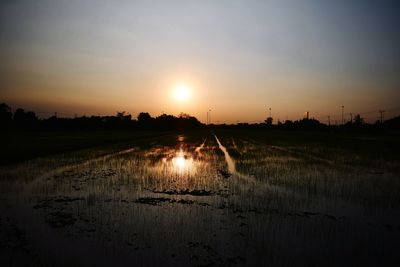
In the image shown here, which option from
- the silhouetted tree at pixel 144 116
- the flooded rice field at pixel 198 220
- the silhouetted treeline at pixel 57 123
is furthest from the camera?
the silhouetted tree at pixel 144 116

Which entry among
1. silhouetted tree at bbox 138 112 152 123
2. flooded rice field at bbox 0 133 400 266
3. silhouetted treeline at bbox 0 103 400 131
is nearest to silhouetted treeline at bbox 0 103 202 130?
silhouetted treeline at bbox 0 103 400 131

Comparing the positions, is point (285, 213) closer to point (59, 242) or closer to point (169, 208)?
point (169, 208)

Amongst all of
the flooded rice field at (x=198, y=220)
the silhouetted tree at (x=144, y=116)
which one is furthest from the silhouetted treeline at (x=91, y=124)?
the flooded rice field at (x=198, y=220)

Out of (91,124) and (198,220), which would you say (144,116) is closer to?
(91,124)

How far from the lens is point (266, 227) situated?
6.38 m

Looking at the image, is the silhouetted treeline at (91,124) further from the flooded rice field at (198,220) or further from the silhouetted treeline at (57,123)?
the flooded rice field at (198,220)

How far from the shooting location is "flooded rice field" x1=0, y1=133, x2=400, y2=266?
4910 millimetres

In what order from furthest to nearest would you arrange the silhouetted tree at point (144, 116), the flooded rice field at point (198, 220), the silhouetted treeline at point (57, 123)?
the silhouetted tree at point (144, 116)
the silhouetted treeline at point (57, 123)
the flooded rice field at point (198, 220)

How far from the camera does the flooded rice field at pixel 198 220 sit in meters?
4.91

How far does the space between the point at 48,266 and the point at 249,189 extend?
282 inches

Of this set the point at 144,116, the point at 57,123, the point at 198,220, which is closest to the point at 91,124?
the point at 57,123

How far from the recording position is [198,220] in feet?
22.4

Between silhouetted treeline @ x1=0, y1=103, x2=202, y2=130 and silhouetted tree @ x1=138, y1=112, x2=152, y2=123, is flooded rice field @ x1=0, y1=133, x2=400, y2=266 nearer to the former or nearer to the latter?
silhouetted treeline @ x1=0, y1=103, x2=202, y2=130

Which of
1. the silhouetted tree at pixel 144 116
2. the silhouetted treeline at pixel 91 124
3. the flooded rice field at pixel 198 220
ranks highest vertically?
the silhouetted tree at pixel 144 116
